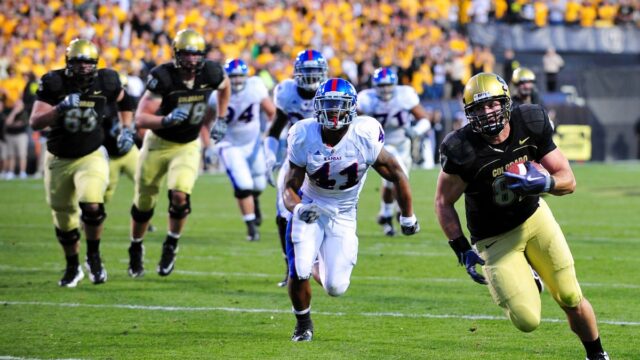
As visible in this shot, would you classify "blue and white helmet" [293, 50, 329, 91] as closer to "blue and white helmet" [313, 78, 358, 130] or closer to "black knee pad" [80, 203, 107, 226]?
"black knee pad" [80, 203, 107, 226]

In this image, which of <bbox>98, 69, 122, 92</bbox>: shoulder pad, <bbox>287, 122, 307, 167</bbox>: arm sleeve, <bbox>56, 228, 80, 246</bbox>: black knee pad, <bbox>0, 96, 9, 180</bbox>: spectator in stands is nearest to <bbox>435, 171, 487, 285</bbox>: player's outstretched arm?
<bbox>287, 122, 307, 167</bbox>: arm sleeve

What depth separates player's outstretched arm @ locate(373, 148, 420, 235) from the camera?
6.30 metres

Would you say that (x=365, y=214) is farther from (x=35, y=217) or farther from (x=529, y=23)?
(x=529, y=23)

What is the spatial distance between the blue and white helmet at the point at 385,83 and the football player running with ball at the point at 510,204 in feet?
19.8

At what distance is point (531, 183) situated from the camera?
17.1 feet

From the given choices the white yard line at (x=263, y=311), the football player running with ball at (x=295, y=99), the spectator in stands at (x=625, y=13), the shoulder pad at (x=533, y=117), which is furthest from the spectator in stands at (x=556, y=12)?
the shoulder pad at (x=533, y=117)

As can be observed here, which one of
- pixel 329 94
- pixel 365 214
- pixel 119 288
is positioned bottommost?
pixel 365 214

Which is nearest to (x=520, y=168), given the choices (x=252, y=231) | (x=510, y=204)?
(x=510, y=204)

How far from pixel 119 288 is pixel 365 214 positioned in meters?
5.98

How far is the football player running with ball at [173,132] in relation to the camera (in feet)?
28.1

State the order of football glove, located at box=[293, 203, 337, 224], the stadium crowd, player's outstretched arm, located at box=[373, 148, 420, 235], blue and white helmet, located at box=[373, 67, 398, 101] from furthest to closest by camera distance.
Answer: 1. the stadium crowd
2. blue and white helmet, located at box=[373, 67, 398, 101]
3. player's outstretched arm, located at box=[373, 148, 420, 235]
4. football glove, located at box=[293, 203, 337, 224]

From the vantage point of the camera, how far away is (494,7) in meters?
26.8

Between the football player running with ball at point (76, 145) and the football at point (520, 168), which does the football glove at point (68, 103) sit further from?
the football at point (520, 168)

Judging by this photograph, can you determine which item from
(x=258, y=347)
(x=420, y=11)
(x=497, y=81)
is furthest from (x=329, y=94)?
(x=420, y=11)
